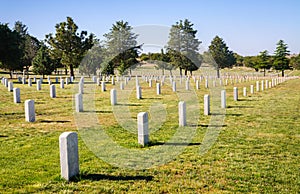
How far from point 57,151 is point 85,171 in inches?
69.5

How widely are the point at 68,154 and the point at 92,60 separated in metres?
49.7

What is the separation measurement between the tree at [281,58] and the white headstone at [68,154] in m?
76.2

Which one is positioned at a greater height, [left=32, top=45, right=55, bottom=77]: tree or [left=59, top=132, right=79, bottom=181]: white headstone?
[left=32, top=45, right=55, bottom=77]: tree

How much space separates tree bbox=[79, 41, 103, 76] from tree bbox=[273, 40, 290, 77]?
43276mm

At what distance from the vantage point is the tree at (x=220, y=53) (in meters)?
76.1

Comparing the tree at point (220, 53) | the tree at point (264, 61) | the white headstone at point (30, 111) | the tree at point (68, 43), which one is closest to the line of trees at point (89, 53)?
the tree at point (68, 43)

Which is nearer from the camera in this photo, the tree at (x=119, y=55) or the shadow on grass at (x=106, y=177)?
the shadow on grass at (x=106, y=177)

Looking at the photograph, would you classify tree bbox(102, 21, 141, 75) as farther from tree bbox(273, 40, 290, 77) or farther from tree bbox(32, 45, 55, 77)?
tree bbox(273, 40, 290, 77)

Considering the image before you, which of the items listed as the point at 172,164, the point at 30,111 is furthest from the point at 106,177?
the point at 30,111

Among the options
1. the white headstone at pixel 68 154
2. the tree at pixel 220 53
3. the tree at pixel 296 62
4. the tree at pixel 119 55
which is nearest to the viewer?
the white headstone at pixel 68 154

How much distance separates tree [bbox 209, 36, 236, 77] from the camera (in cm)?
7606

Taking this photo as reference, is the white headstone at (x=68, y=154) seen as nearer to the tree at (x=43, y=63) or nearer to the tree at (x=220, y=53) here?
the tree at (x=43, y=63)

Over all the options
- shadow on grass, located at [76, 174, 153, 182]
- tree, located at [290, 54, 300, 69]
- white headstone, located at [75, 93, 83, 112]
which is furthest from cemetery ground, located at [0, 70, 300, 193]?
tree, located at [290, 54, 300, 69]

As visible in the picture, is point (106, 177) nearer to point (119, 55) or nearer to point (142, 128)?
point (142, 128)
